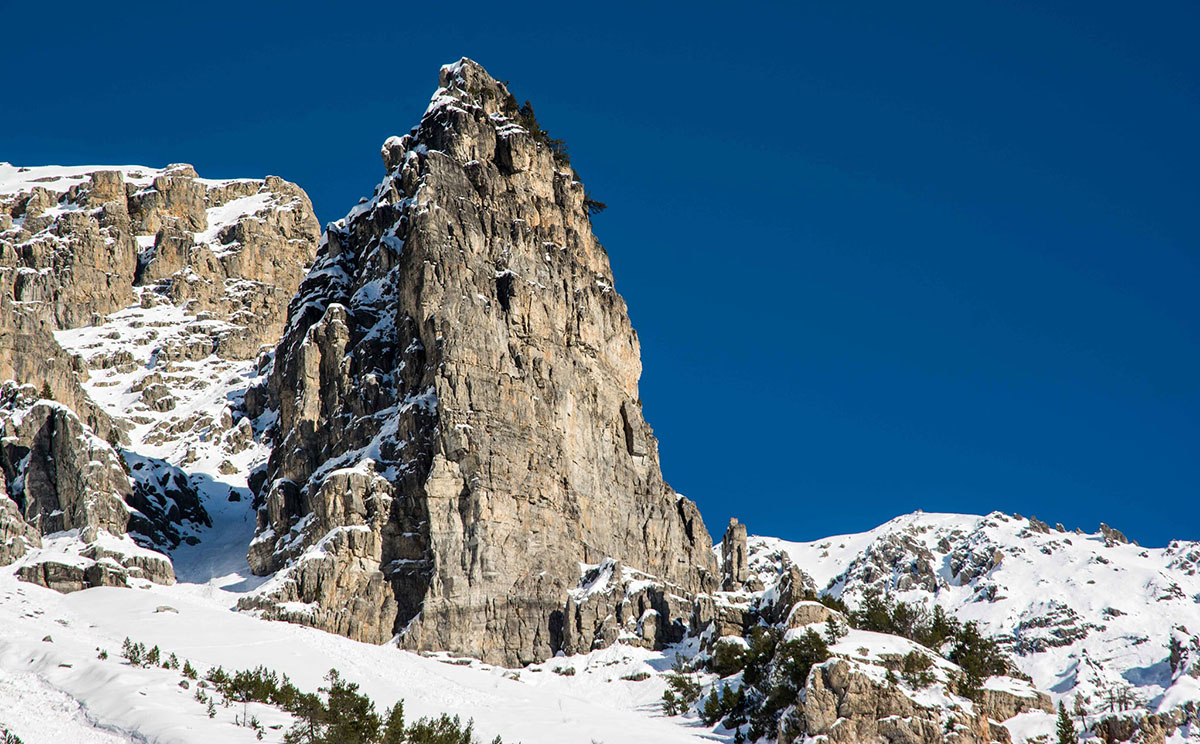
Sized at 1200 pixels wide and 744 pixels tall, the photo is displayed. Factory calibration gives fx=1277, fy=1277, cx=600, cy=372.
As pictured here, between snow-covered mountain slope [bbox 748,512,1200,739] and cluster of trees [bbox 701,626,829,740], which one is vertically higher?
snow-covered mountain slope [bbox 748,512,1200,739]

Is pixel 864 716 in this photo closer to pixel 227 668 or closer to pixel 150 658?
pixel 227 668

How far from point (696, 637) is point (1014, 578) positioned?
346ft

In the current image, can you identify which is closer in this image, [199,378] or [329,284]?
[329,284]

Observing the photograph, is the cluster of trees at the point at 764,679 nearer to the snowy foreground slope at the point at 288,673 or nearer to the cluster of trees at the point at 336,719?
the snowy foreground slope at the point at 288,673

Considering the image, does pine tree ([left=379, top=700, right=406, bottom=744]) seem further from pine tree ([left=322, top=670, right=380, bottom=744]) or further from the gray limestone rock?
the gray limestone rock

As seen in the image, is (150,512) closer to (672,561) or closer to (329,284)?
(329,284)

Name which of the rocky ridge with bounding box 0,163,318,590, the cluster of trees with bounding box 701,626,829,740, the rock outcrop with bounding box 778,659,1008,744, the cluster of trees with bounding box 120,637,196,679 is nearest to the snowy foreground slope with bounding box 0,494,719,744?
the cluster of trees with bounding box 120,637,196,679

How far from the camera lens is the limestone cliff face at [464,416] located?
4026 inches

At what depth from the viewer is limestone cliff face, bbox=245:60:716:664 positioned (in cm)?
10225

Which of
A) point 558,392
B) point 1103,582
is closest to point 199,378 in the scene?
point 558,392

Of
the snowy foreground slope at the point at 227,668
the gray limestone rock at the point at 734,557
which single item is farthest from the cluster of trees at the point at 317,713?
the gray limestone rock at the point at 734,557

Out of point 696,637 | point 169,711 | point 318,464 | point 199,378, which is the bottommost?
point 169,711

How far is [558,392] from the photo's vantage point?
116m

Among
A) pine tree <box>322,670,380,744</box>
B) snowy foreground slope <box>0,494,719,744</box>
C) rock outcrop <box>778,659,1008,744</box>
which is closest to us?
snowy foreground slope <box>0,494,719,744</box>
